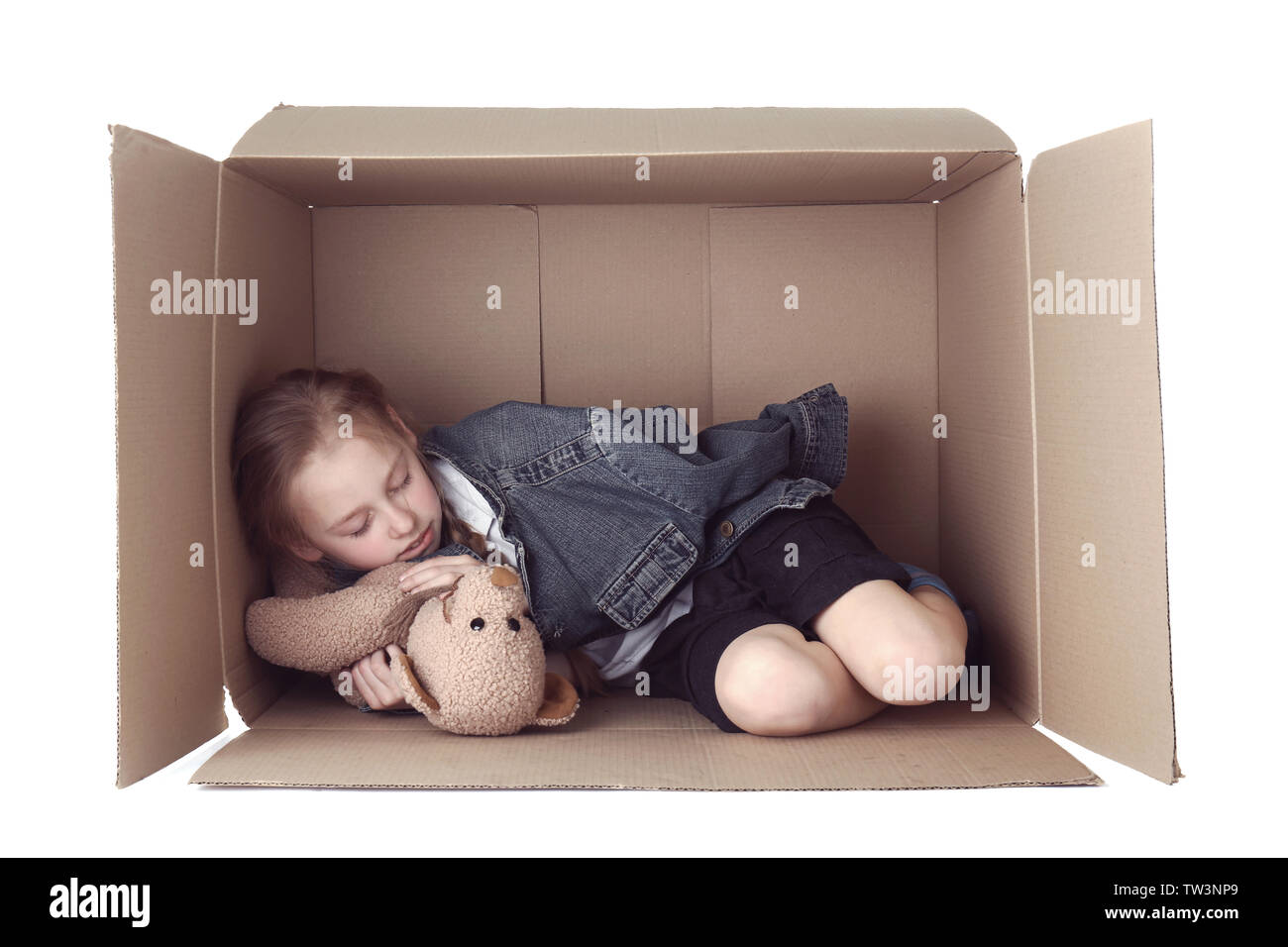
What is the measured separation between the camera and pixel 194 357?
109 centimetres

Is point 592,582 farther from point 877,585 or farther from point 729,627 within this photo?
point 877,585

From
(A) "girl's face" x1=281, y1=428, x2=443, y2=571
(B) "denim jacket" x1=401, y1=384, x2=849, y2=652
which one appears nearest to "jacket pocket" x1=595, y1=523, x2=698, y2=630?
(B) "denim jacket" x1=401, y1=384, x2=849, y2=652

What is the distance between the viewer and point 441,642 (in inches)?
43.2

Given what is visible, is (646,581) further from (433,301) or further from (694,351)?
(433,301)

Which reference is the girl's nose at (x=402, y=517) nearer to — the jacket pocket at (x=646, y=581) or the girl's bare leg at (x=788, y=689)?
the jacket pocket at (x=646, y=581)

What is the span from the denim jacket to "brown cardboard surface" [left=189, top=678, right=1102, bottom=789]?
0.45 feet

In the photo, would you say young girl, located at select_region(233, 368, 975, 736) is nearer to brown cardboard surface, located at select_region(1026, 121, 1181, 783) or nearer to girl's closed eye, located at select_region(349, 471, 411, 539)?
girl's closed eye, located at select_region(349, 471, 411, 539)

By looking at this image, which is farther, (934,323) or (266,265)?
(934,323)

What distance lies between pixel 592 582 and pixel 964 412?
52 cm

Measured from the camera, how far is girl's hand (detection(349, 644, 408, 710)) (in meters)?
1.16

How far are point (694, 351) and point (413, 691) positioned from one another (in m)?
0.64

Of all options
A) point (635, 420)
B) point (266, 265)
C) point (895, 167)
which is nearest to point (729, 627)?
point (635, 420)

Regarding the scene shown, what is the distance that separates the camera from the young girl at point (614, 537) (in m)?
1.15

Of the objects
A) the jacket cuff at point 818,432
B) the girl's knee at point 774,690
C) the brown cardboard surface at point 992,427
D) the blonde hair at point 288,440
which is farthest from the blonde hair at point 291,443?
the brown cardboard surface at point 992,427
